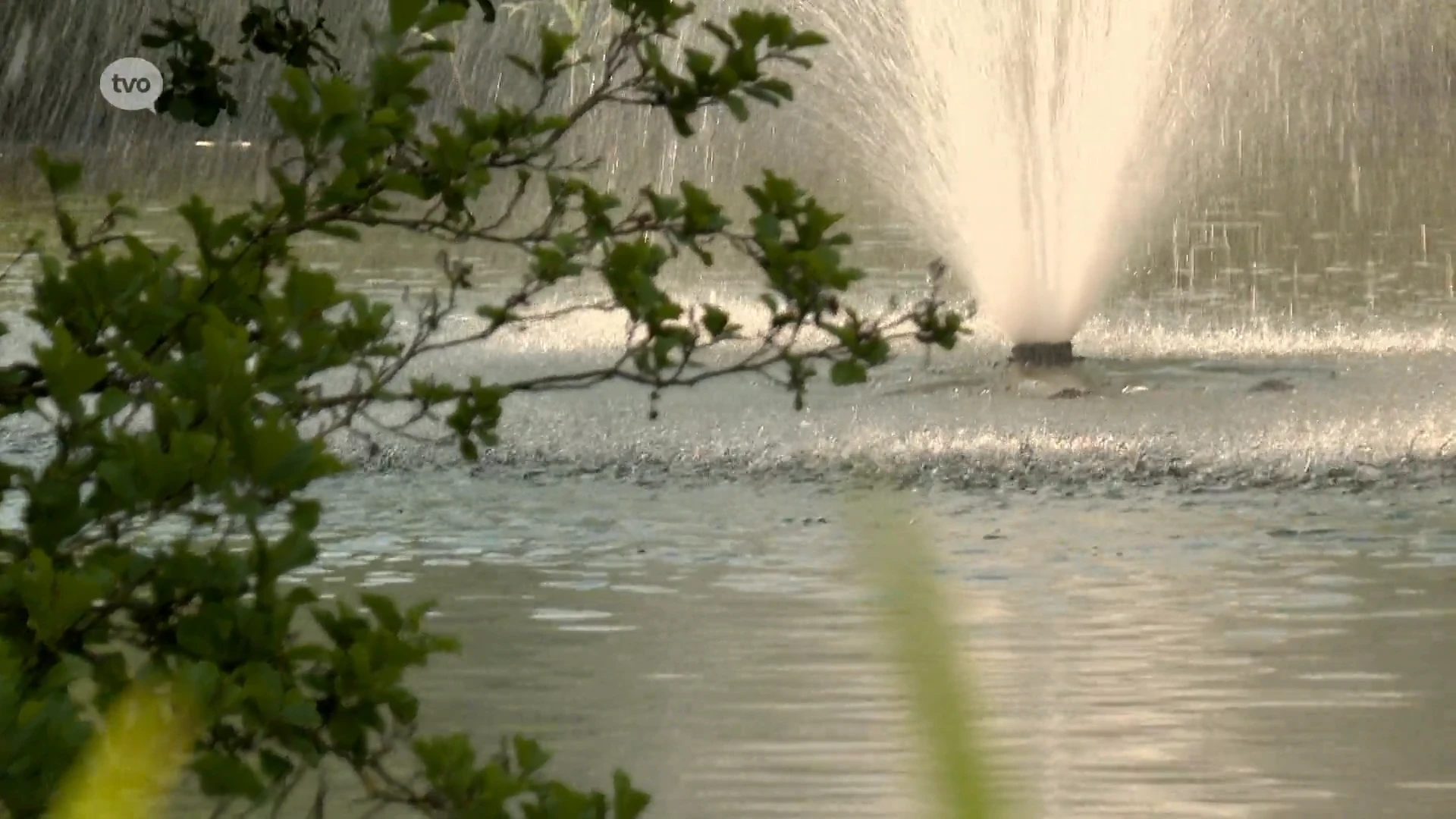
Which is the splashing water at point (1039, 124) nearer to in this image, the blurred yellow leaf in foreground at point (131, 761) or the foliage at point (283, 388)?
the foliage at point (283, 388)

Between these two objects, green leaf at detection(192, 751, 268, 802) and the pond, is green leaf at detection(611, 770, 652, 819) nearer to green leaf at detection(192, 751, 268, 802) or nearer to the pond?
green leaf at detection(192, 751, 268, 802)

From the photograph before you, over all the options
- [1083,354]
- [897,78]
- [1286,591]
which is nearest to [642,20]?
[1286,591]

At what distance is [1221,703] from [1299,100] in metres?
67.2

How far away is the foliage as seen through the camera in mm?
2645

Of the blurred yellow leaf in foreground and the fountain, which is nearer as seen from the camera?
the blurred yellow leaf in foreground

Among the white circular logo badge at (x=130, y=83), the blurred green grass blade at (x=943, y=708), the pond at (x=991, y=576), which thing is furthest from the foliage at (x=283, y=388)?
the white circular logo badge at (x=130, y=83)

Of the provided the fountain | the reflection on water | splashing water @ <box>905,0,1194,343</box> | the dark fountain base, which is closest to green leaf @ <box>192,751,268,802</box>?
the reflection on water

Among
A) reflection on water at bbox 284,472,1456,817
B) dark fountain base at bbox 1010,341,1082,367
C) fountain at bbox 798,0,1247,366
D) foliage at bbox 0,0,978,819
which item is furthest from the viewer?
fountain at bbox 798,0,1247,366

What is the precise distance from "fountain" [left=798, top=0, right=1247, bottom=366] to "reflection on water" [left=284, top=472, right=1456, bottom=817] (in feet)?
16.9

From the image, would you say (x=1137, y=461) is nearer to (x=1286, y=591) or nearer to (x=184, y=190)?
(x=1286, y=591)

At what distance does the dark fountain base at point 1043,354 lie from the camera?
48.4ft

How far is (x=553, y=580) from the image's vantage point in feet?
29.4

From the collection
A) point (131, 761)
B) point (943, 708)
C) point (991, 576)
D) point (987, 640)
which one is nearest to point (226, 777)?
point (131, 761)

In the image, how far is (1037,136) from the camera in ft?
52.7
